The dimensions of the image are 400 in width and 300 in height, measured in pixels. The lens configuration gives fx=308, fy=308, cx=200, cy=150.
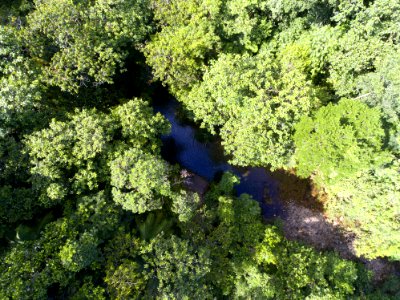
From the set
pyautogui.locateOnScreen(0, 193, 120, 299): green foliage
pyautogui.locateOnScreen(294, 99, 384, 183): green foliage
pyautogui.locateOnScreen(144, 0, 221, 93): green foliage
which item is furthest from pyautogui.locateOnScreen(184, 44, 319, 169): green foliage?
pyautogui.locateOnScreen(0, 193, 120, 299): green foliage

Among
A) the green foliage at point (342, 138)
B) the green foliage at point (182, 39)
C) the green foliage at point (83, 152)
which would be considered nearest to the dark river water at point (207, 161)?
the green foliage at point (182, 39)

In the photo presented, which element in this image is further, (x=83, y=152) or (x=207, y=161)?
(x=207, y=161)

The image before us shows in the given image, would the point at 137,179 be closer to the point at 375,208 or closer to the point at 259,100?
the point at 259,100

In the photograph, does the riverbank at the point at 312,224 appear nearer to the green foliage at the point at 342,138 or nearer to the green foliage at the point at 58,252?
the green foliage at the point at 342,138

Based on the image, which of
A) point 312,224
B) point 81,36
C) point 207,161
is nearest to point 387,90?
point 312,224

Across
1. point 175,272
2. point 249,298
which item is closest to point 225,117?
point 175,272

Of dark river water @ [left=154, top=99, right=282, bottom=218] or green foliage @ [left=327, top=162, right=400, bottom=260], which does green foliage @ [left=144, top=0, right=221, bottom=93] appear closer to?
dark river water @ [left=154, top=99, right=282, bottom=218]

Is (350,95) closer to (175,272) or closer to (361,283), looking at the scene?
(361,283)
